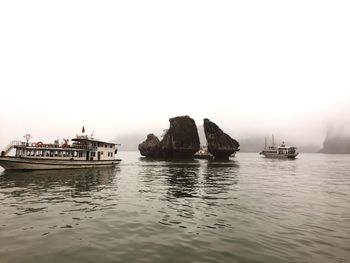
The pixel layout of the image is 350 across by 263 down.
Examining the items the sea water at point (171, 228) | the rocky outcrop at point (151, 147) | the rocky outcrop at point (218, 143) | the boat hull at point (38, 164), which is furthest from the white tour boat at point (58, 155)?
the rocky outcrop at point (151, 147)

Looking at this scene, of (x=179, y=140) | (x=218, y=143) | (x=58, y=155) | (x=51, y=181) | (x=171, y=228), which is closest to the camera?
(x=171, y=228)

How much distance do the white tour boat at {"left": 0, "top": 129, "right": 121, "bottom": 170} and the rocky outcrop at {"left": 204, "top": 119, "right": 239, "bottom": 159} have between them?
6149 centimetres

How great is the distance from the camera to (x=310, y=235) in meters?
12.6

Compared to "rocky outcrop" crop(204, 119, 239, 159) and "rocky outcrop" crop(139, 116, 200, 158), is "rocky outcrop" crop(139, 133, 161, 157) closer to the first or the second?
"rocky outcrop" crop(139, 116, 200, 158)

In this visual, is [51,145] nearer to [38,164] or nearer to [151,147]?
[38,164]

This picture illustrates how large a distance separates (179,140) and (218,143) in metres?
18.4

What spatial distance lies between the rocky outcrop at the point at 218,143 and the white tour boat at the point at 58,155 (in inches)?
2421

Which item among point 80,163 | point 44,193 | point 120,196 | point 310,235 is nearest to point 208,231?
point 310,235

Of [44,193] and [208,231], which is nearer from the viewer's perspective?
[208,231]

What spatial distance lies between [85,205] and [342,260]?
15.9 metres

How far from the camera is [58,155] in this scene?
1748 inches

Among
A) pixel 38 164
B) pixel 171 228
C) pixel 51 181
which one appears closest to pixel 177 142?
pixel 38 164

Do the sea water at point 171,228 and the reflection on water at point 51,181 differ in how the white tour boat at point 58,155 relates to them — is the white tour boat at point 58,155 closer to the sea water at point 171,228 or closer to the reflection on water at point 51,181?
the reflection on water at point 51,181

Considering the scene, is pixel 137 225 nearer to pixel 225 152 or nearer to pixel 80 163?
pixel 80 163
